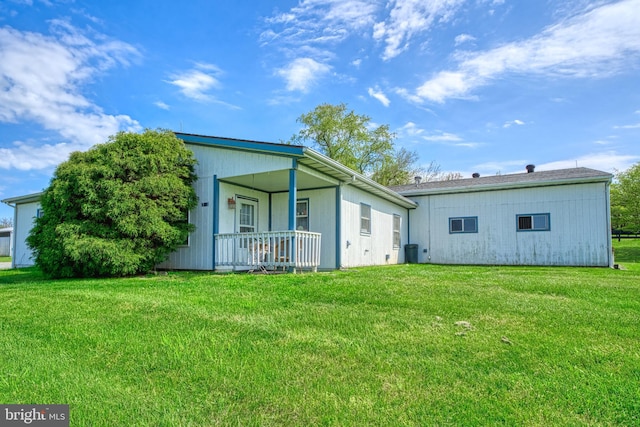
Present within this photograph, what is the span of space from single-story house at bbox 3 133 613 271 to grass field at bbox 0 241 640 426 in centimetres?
420

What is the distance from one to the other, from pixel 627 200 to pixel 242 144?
2644cm

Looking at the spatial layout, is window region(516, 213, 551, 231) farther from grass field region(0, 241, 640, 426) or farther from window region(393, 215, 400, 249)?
grass field region(0, 241, 640, 426)

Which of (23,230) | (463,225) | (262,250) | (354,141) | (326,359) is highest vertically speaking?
(354,141)

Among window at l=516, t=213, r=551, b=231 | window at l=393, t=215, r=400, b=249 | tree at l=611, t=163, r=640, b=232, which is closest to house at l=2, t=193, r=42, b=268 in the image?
window at l=393, t=215, r=400, b=249

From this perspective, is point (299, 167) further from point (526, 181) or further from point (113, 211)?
point (526, 181)

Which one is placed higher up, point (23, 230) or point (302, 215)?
point (302, 215)

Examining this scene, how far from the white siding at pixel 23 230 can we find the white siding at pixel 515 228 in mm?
16213

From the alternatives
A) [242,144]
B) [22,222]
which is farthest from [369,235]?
[22,222]

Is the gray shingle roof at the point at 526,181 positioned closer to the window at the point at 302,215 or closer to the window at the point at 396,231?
the window at the point at 396,231

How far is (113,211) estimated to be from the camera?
820 centimetres

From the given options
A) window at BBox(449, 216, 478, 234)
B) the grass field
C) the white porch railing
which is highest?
window at BBox(449, 216, 478, 234)

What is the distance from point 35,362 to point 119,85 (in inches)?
414

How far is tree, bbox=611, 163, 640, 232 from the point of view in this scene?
2367 centimetres

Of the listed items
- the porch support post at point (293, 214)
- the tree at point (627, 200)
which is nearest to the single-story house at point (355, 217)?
the porch support post at point (293, 214)
